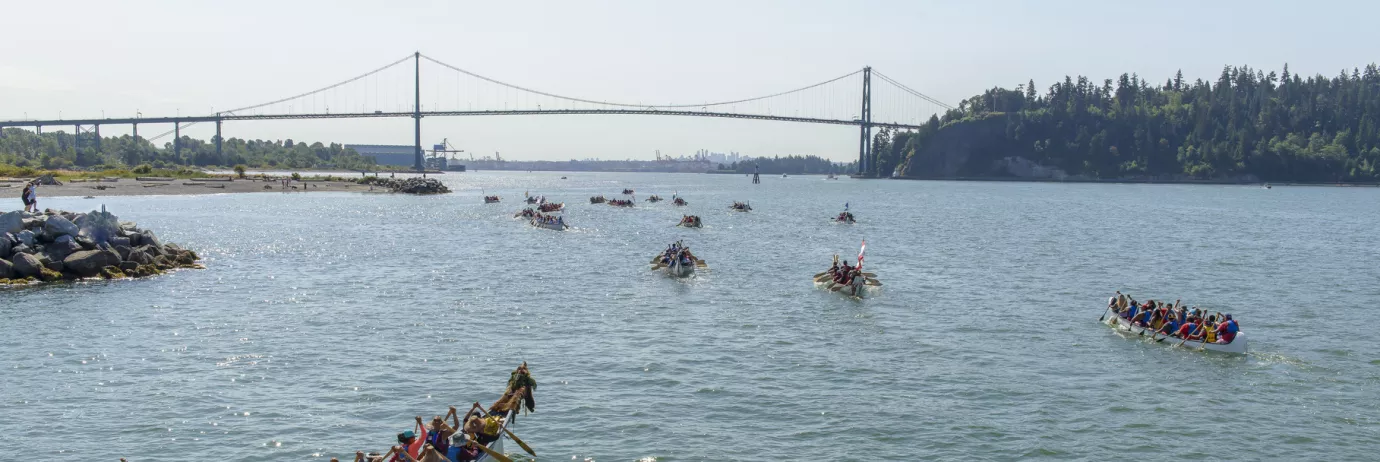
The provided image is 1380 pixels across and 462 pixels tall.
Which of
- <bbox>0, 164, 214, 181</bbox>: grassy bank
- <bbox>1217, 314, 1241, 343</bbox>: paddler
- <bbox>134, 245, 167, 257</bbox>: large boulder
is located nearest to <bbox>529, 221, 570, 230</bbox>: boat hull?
<bbox>134, 245, 167, 257</bbox>: large boulder

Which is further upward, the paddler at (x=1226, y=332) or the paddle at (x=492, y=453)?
the paddler at (x=1226, y=332)

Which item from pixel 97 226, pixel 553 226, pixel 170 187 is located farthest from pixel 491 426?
pixel 170 187

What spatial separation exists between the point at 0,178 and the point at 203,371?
3852 inches

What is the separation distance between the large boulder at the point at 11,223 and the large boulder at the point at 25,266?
5.10 feet

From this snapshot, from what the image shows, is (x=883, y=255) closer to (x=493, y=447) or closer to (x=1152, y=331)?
(x=1152, y=331)

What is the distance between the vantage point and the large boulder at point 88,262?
38.9 m

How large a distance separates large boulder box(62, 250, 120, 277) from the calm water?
4.82 ft

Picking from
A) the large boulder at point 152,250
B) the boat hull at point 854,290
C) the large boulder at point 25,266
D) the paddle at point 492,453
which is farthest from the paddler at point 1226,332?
the large boulder at point 25,266

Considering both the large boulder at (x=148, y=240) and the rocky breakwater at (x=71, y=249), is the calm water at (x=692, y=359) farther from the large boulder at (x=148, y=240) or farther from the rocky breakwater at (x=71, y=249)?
the large boulder at (x=148, y=240)

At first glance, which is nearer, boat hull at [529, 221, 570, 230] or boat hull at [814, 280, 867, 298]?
boat hull at [814, 280, 867, 298]

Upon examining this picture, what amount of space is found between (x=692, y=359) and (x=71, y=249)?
27456 mm

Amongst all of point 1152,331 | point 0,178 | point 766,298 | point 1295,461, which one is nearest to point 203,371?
point 766,298

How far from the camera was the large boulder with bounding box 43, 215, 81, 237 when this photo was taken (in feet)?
131

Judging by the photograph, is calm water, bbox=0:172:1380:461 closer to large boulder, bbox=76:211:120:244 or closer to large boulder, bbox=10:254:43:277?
large boulder, bbox=10:254:43:277
